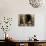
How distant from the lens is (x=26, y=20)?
16.5ft

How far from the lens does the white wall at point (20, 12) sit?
497 centimetres

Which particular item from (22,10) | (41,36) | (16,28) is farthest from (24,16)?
(41,36)

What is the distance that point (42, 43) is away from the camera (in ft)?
14.6

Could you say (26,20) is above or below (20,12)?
below

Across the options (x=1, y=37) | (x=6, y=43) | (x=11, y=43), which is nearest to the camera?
(x=11, y=43)

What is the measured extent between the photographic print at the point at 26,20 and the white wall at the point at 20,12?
5.1 inches

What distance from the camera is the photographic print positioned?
5.01 metres

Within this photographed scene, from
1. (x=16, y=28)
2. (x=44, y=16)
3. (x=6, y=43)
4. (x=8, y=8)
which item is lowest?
(x=6, y=43)

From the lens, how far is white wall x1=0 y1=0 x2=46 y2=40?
16.3ft

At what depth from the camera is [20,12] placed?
4.99m

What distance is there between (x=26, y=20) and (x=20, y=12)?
0.38 metres

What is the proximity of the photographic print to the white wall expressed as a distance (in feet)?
0.42

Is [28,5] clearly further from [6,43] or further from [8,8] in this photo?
[6,43]

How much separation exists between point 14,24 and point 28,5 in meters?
0.89
